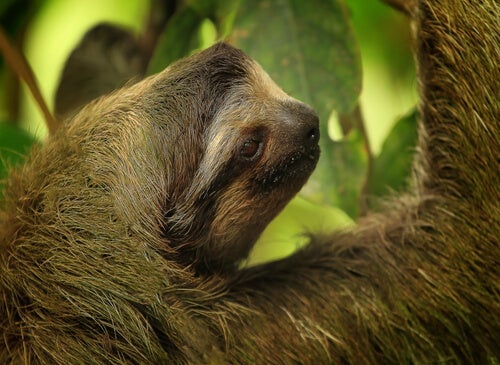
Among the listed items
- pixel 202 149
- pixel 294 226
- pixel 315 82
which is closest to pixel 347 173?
pixel 315 82

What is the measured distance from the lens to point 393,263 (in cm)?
290

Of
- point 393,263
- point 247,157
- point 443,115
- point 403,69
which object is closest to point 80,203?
point 247,157

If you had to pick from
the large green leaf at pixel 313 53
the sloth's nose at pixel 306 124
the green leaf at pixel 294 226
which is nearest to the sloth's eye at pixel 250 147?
the sloth's nose at pixel 306 124

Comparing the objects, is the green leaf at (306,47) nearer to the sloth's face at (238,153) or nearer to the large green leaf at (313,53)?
the large green leaf at (313,53)

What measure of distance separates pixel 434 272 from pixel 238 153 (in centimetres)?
100

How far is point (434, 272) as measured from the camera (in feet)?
9.31

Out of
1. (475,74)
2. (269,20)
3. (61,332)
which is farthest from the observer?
(269,20)

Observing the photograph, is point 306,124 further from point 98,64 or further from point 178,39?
point 98,64

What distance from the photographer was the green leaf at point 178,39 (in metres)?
3.29

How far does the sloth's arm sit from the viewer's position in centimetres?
271

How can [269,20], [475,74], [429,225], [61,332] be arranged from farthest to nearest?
1. [269,20]
2. [429,225]
3. [475,74]
4. [61,332]

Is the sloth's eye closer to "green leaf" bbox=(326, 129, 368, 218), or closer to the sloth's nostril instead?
the sloth's nostril

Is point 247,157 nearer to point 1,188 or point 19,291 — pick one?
point 19,291

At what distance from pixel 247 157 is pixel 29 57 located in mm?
2844
